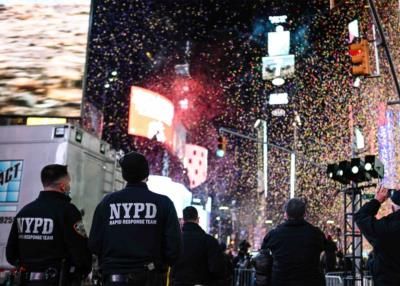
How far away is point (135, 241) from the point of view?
152 inches

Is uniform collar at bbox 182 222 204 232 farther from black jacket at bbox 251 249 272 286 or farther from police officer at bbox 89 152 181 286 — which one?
police officer at bbox 89 152 181 286

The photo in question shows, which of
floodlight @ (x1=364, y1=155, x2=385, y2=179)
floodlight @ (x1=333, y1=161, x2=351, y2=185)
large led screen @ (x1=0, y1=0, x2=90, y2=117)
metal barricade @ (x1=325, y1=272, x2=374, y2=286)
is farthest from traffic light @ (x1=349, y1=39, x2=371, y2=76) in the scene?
large led screen @ (x1=0, y1=0, x2=90, y2=117)

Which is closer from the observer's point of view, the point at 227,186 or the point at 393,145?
the point at 393,145

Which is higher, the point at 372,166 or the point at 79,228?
the point at 372,166

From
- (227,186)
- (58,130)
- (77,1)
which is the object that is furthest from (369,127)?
(227,186)

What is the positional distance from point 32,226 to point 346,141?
34.5 metres

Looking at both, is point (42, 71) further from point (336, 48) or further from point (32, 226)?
point (336, 48)

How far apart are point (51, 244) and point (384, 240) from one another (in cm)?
274

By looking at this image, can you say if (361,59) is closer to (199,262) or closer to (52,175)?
(199,262)

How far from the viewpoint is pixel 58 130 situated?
835 centimetres

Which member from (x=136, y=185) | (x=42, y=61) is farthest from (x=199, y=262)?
(x=42, y=61)

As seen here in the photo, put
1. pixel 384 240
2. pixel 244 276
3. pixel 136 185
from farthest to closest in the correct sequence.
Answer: pixel 244 276
pixel 384 240
pixel 136 185

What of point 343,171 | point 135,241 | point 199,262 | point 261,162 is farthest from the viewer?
point 261,162

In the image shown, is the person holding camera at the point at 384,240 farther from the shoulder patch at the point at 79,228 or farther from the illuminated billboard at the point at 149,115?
the illuminated billboard at the point at 149,115
